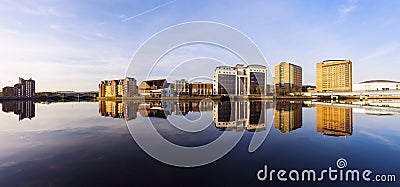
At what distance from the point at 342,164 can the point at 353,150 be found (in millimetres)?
3014

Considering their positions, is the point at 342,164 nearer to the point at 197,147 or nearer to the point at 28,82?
the point at 197,147

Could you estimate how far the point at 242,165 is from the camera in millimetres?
9195

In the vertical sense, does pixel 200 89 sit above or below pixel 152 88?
below

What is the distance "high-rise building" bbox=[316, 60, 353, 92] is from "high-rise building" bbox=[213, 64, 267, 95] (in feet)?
260

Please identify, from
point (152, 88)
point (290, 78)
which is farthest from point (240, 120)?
point (290, 78)

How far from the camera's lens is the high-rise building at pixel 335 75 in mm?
164000

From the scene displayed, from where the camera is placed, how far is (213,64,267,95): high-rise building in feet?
356

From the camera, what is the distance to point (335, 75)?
172 metres

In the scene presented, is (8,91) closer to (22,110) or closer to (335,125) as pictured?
(22,110)

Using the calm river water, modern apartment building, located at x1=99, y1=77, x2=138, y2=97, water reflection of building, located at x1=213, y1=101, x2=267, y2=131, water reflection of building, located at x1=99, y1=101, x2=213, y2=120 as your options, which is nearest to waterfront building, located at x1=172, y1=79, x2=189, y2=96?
modern apartment building, located at x1=99, y1=77, x2=138, y2=97

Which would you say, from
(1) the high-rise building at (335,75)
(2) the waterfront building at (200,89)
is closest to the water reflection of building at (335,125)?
(2) the waterfront building at (200,89)

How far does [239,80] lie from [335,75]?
360 ft

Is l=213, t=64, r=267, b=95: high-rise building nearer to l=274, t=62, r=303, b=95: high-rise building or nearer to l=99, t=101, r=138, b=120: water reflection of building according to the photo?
l=99, t=101, r=138, b=120: water reflection of building

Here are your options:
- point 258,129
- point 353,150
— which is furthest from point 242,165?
point 258,129
